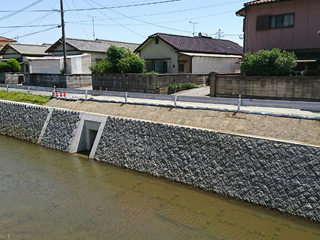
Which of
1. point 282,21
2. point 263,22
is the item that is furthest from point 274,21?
point 263,22

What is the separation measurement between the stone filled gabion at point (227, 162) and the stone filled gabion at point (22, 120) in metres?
6.13

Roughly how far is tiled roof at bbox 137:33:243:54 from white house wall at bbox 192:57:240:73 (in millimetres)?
1428

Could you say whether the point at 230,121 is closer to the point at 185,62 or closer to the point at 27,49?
Answer: the point at 185,62

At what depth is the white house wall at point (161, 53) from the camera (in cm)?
2741

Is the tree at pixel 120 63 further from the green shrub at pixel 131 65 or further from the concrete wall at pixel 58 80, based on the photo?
the concrete wall at pixel 58 80

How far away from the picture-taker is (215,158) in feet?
34.0

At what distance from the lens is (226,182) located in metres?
9.87

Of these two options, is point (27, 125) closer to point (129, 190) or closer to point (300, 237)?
point (129, 190)

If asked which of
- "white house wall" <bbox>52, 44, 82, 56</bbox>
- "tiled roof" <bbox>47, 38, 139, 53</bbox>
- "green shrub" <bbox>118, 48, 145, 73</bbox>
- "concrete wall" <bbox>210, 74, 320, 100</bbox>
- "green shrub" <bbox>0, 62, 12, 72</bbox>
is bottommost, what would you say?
"concrete wall" <bbox>210, 74, 320, 100</bbox>

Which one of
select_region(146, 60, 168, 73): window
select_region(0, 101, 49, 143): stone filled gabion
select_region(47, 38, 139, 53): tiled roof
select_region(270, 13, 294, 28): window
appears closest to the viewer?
select_region(0, 101, 49, 143): stone filled gabion

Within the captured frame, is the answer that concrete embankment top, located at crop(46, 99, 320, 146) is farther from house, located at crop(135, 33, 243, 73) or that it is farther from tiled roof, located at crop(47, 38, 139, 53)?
tiled roof, located at crop(47, 38, 139, 53)

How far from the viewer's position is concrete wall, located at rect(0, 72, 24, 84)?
31.8 metres

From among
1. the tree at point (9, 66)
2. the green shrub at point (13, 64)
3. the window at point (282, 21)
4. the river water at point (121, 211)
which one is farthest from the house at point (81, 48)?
the river water at point (121, 211)

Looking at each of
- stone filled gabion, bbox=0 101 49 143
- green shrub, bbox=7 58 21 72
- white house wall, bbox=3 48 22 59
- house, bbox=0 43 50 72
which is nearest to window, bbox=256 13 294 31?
stone filled gabion, bbox=0 101 49 143
